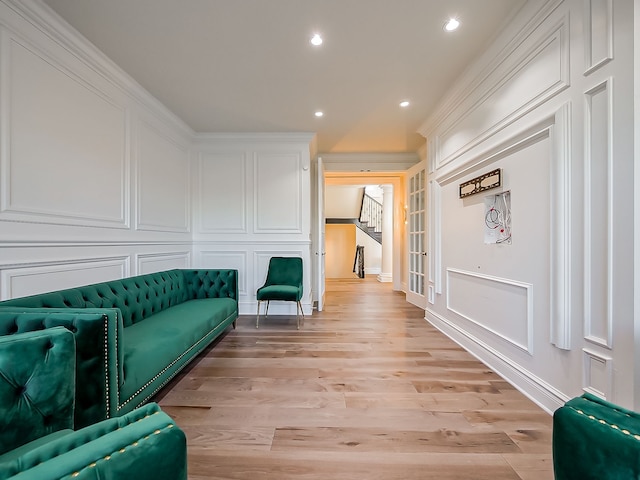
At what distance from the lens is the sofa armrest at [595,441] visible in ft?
1.99

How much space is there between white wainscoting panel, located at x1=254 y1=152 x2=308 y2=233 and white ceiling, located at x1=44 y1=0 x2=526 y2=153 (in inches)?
29.5

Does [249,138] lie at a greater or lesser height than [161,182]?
greater

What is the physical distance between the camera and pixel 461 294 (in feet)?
9.89

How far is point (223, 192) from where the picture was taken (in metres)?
4.27

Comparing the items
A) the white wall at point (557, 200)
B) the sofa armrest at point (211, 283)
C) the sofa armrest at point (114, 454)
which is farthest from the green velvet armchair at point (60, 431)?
the sofa armrest at point (211, 283)

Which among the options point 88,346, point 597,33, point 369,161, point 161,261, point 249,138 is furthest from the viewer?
point 369,161

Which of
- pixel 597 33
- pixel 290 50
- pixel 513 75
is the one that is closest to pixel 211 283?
pixel 290 50

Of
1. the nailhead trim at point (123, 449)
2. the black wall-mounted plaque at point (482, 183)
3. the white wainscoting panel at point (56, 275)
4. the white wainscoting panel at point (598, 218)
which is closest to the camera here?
the nailhead trim at point (123, 449)

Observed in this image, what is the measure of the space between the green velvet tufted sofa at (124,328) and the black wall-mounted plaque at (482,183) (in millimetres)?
2868

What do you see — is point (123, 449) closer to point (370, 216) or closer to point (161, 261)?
point (161, 261)

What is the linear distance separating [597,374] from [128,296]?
338 cm

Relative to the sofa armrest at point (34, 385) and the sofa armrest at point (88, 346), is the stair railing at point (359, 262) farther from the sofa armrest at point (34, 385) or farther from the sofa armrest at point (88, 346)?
the sofa armrest at point (34, 385)

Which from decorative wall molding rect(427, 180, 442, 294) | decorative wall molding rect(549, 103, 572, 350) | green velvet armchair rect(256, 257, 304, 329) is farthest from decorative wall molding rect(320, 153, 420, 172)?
decorative wall molding rect(549, 103, 572, 350)

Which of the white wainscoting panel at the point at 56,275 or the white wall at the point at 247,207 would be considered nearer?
the white wainscoting panel at the point at 56,275
